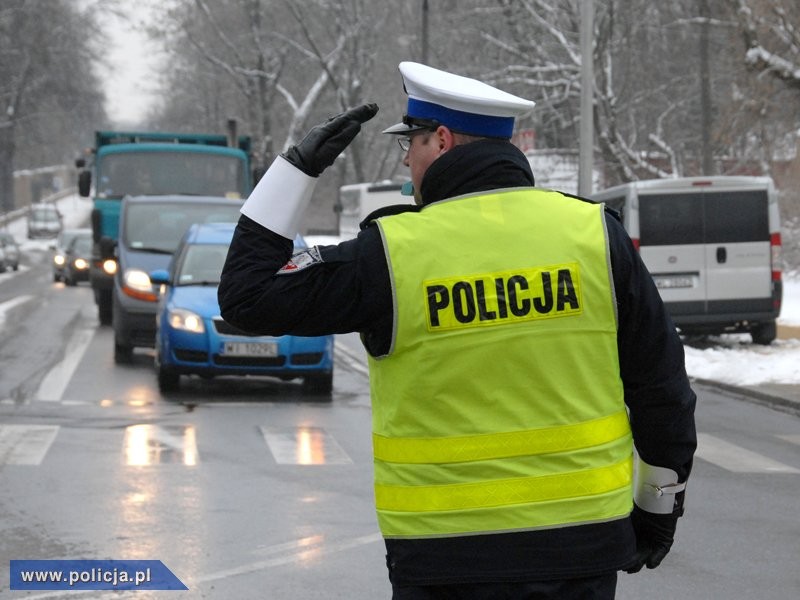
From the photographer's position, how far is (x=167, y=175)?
24297mm

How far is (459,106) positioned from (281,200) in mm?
421

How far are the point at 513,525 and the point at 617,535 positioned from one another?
0.24m

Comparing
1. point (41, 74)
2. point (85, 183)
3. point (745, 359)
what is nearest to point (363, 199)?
point (85, 183)

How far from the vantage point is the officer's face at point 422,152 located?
327cm

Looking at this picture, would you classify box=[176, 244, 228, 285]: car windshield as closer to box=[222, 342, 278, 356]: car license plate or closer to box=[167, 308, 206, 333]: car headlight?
box=[167, 308, 206, 333]: car headlight

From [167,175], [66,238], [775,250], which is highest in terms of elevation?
[167,175]

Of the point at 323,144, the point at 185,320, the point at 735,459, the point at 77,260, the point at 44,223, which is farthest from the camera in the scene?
the point at 44,223

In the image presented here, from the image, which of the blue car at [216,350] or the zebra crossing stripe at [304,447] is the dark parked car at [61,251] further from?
the zebra crossing stripe at [304,447]

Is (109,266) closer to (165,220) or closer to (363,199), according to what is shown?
(165,220)

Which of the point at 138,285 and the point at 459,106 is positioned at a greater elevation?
the point at 459,106

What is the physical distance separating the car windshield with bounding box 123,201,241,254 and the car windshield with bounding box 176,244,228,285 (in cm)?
337

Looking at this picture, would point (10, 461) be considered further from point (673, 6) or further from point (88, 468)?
point (673, 6)

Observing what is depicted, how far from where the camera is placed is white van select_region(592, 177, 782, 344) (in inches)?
760

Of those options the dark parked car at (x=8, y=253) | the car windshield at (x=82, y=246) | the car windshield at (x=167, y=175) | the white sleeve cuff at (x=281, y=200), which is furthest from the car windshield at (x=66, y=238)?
the white sleeve cuff at (x=281, y=200)
